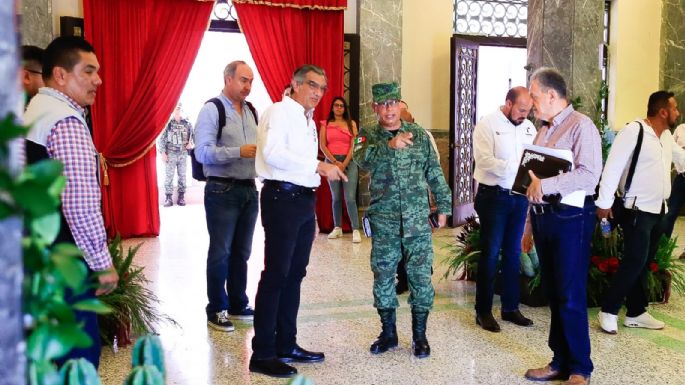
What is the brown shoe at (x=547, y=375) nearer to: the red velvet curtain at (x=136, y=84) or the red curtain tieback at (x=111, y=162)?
the red curtain tieback at (x=111, y=162)

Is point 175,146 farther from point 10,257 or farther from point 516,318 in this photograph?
point 10,257

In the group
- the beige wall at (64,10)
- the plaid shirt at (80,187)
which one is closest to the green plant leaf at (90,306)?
the plaid shirt at (80,187)

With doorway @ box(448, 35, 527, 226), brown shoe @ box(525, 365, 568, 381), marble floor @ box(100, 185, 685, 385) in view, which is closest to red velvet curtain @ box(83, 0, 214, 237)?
marble floor @ box(100, 185, 685, 385)

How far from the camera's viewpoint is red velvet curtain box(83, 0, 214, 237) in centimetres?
750

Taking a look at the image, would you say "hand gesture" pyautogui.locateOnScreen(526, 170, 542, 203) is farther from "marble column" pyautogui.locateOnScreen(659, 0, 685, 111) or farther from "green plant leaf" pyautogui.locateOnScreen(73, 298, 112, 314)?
"marble column" pyautogui.locateOnScreen(659, 0, 685, 111)

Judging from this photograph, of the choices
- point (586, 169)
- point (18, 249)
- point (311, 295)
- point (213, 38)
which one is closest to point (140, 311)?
point (311, 295)

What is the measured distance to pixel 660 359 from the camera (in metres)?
3.78

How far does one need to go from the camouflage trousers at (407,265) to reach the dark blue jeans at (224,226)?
0.94 m

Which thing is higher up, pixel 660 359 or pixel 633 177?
pixel 633 177

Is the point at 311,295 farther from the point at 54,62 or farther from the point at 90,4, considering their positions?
the point at 90,4

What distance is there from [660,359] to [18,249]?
3.75m

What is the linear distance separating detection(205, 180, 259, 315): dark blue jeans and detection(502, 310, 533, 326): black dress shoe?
69.7 inches

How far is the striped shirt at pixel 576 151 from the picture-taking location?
316 cm

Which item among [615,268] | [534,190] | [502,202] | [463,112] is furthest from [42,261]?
[463,112]
